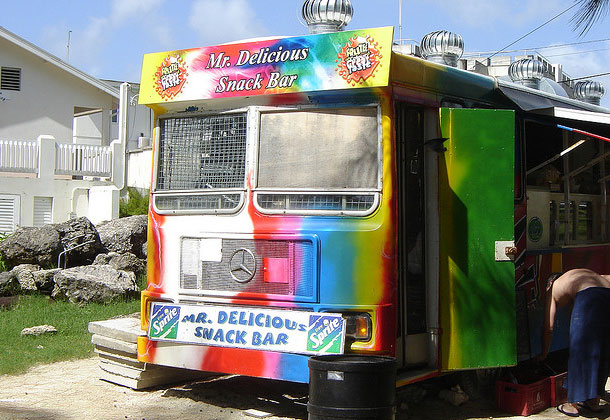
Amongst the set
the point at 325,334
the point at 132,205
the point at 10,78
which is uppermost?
the point at 10,78

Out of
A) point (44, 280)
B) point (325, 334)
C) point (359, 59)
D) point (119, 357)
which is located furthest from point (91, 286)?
point (359, 59)

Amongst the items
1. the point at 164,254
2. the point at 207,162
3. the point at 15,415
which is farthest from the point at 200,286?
the point at 15,415

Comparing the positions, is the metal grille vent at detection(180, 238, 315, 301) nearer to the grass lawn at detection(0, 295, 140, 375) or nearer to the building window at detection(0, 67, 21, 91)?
the grass lawn at detection(0, 295, 140, 375)

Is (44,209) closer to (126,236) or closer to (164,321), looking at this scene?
(126,236)

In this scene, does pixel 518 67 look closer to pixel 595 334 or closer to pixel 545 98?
pixel 545 98

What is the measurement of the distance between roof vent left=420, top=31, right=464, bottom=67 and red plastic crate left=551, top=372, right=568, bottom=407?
3112 millimetres

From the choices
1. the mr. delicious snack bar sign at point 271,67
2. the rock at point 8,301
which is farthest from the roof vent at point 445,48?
the rock at point 8,301

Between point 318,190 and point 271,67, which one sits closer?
point 318,190

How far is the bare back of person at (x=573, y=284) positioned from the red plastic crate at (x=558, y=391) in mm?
693

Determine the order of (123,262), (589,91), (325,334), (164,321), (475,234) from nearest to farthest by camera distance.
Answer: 1. (325,334)
2. (475,234)
3. (164,321)
4. (589,91)
5. (123,262)

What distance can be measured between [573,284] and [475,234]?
1.11m

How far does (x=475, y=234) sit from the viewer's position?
250 inches

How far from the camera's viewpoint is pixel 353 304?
585 cm

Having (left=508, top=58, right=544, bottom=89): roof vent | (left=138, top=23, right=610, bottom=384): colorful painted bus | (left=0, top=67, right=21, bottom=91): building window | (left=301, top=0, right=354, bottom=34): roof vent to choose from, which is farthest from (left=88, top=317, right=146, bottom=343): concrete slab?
(left=0, top=67, right=21, bottom=91): building window
